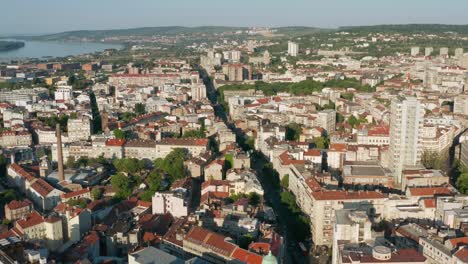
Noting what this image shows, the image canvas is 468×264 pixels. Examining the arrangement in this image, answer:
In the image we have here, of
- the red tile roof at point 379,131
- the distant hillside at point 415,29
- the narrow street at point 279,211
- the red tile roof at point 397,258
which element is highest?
the distant hillside at point 415,29

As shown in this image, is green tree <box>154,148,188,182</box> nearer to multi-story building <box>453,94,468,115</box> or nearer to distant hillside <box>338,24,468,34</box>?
multi-story building <box>453,94,468,115</box>

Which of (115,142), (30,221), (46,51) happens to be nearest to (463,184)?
(30,221)

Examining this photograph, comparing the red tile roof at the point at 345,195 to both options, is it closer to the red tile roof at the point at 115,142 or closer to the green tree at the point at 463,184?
the green tree at the point at 463,184

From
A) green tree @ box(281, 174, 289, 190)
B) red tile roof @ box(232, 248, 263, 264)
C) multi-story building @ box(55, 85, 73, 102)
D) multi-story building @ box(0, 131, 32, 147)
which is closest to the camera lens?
red tile roof @ box(232, 248, 263, 264)

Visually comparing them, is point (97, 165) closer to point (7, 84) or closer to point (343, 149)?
point (343, 149)

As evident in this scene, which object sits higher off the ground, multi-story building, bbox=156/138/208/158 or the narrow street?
multi-story building, bbox=156/138/208/158

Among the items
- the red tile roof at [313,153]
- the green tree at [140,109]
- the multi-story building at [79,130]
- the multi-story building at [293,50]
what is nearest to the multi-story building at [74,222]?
the red tile roof at [313,153]

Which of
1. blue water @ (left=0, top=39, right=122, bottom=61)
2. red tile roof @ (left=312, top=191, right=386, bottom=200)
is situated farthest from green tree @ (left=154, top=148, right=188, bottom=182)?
blue water @ (left=0, top=39, right=122, bottom=61)

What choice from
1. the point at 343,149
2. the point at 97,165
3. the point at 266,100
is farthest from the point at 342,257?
the point at 266,100
